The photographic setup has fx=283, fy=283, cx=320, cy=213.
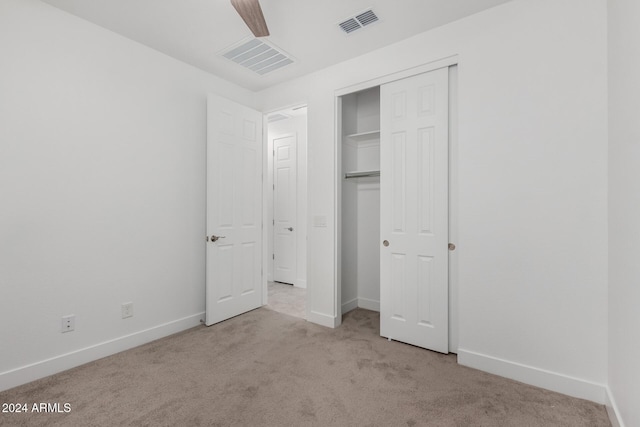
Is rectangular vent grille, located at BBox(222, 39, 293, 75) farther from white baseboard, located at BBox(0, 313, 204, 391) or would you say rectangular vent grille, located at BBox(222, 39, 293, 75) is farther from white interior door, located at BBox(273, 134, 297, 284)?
white baseboard, located at BBox(0, 313, 204, 391)

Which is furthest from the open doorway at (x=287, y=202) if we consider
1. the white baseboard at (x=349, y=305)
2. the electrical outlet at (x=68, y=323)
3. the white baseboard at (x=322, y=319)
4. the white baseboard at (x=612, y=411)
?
the white baseboard at (x=612, y=411)

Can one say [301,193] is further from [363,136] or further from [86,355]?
[86,355]

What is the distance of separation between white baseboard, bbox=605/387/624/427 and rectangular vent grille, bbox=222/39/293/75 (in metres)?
3.55

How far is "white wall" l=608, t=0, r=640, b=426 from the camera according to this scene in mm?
1339

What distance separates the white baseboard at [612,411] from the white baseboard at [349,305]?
227 cm

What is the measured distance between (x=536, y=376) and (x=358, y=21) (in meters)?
2.99

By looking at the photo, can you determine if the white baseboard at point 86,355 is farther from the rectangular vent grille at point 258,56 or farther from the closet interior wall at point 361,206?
the rectangular vent grille at point 258,56

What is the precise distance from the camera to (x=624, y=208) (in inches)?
59.1

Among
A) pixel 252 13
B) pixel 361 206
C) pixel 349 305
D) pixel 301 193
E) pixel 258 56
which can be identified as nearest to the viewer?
pixel 252 13

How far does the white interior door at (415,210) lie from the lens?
2443mm

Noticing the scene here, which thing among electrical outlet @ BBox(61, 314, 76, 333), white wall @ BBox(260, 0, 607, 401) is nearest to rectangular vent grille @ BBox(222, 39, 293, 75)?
white wall @ BBox(260, 0, 607, 401)

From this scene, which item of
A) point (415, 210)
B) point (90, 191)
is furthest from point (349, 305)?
point (90, 191)

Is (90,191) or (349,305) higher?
(90,191)

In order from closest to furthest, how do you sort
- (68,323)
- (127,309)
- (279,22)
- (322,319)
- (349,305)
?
(68,323) → (279,22) → (127,309) → (322,319) → (349,305)
